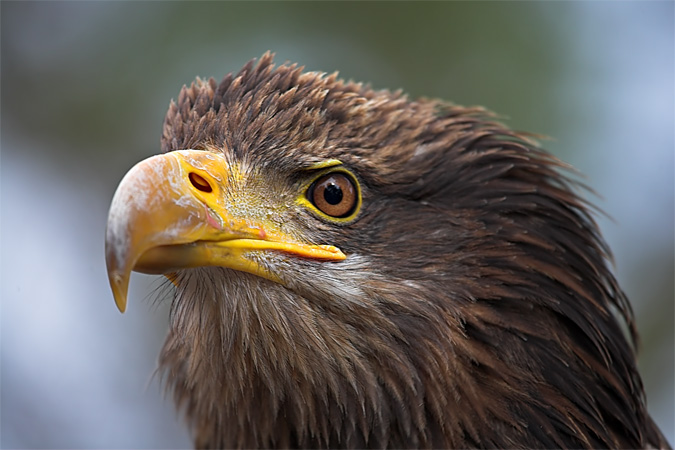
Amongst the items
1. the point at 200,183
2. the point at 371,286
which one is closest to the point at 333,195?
the point at 371,286

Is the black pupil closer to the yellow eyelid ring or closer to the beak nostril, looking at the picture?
the yellow eyelid ring

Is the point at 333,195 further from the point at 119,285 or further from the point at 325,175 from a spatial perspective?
the point at 119,285

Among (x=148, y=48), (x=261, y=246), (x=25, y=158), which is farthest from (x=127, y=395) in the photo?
(x=261, y=246)

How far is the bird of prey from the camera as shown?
2.52 m

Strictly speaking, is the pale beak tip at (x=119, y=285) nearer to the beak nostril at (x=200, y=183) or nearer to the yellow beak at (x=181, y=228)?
the yellow beak at (x=181, y=228)

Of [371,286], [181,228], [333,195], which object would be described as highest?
[333,195]

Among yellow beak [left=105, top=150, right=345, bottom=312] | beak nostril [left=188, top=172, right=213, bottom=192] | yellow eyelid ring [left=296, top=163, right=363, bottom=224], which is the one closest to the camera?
yellow beak [left=105, top=150, right=345, bottom=312]

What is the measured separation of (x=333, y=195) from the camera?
2.67m

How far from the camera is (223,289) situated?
8.31 feet

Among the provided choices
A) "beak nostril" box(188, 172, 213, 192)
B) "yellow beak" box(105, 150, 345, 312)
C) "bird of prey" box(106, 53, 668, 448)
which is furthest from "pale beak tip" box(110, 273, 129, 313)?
"beak nostril" box(188, 172, 213, 192)

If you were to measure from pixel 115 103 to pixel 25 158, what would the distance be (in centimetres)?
116

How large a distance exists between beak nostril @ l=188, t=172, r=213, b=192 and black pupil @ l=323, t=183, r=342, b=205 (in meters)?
0.43

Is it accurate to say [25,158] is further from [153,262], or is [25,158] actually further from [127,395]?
[153,262]

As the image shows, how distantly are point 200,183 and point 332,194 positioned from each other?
1.59 feet
